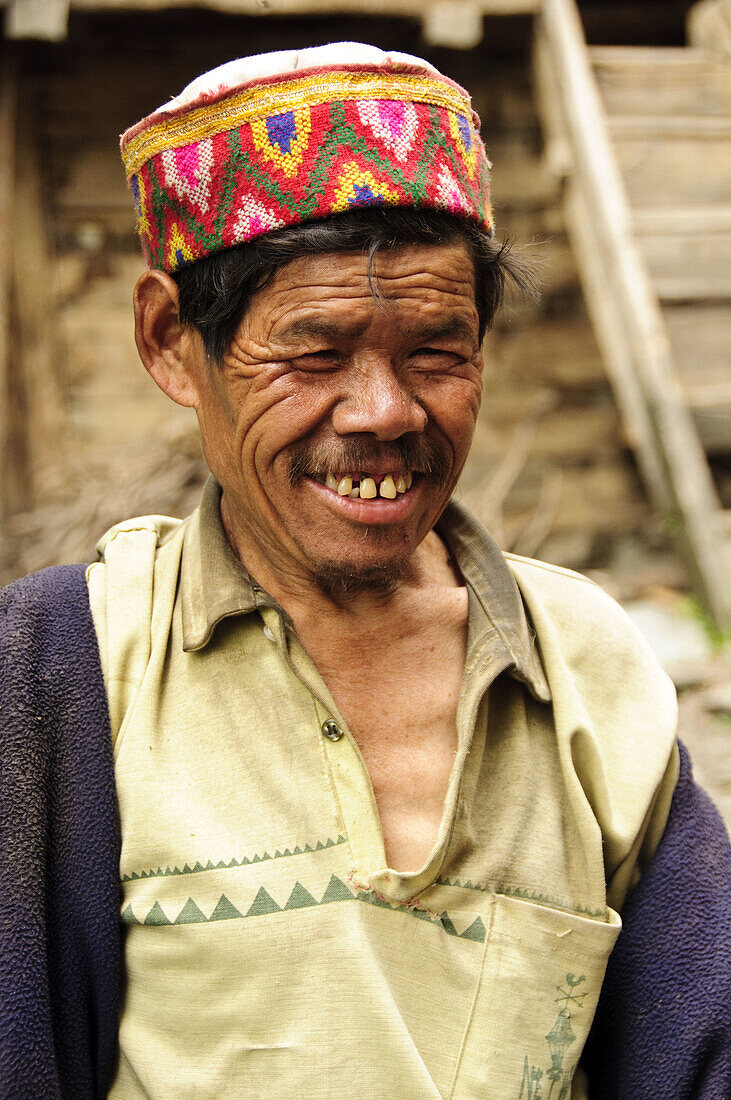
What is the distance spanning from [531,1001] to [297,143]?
121 cm

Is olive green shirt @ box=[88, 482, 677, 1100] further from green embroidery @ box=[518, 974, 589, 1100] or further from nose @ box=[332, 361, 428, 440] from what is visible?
nose @ box=[332, 361, 428, 440]

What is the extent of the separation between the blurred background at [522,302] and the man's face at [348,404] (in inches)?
98.2

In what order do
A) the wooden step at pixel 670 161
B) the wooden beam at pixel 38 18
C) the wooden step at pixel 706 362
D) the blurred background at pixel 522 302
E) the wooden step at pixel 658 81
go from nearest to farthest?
1. the wooden beam at pixel 38 18
2. the blurred background at pixel 522 302
3. the wooden step at pixel 706 362
4. the wooden step at pixel 670 161
5. the wooden step at pixel 658 81

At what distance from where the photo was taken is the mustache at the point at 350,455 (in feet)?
Answer: 4.81

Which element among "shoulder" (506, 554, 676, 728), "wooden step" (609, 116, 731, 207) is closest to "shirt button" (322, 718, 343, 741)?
"shoulder" (506, 554, 676, 728)

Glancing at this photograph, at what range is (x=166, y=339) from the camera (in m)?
1.60

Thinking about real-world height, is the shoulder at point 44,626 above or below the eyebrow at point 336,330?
below

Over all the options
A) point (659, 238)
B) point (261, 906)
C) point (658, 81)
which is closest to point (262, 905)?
point (261, 906)

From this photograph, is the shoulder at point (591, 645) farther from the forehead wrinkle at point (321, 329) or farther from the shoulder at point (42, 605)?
the shoulder at point (42, 605)

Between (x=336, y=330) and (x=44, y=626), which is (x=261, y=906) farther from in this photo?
(x=336, y=330)

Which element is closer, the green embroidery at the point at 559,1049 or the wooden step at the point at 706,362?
the green embroidery at the point at 559,1049

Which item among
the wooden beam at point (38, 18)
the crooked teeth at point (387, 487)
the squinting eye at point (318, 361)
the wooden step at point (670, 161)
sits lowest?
the crooked teeth at point (387, 487)

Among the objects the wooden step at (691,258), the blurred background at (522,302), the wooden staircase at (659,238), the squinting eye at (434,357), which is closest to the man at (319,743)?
the squinting eye at (434,357)

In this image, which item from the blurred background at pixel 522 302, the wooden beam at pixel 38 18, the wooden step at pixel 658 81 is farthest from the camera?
the wooden step at pixel 658 81
